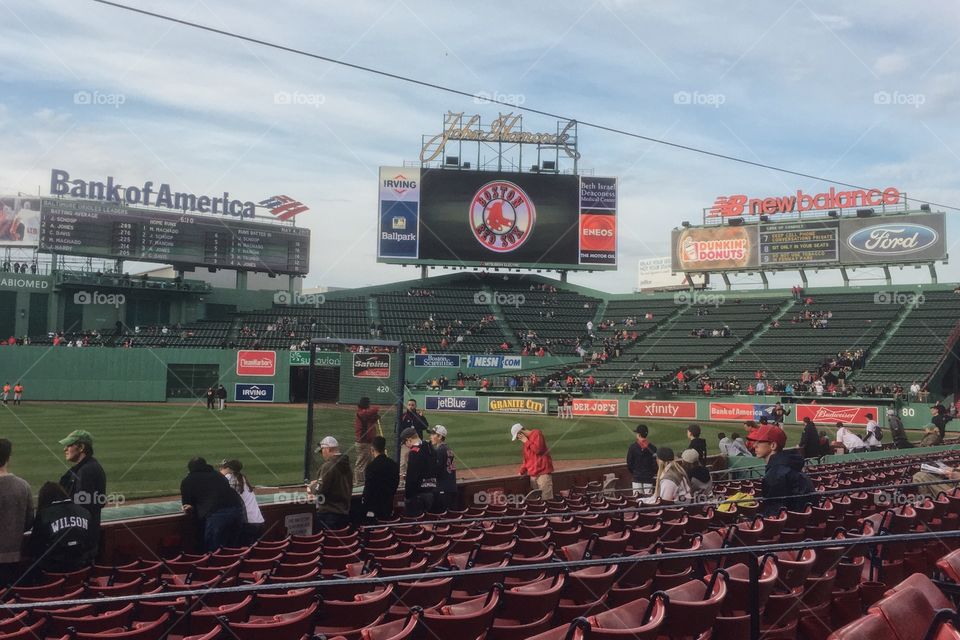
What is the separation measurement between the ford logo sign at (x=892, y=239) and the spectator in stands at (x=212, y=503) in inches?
1836

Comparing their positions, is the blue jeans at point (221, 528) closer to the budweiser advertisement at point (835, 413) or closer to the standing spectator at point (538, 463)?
the standing spectator at point (538, 463)

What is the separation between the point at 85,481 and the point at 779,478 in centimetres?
645

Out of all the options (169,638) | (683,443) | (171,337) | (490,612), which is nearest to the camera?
(490,612)

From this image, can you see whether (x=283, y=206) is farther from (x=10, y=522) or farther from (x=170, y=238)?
(x=10, y=522)

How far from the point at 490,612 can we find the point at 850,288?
49.3 meters

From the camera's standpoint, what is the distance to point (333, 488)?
955cm

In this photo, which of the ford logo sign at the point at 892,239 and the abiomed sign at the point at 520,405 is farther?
the ford logo sign at the point at 892,239

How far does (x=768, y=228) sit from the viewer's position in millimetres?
50219

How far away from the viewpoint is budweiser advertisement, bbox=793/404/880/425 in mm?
32469

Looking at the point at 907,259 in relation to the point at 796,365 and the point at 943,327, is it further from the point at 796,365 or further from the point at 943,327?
the point at 796,365

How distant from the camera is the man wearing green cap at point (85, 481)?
22.4 feet

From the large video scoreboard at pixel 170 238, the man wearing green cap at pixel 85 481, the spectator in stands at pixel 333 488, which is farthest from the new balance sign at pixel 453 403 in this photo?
the man wearing green cap at pixel 85 481

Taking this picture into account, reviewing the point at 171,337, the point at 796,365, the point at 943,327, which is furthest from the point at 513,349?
the point at 943,327

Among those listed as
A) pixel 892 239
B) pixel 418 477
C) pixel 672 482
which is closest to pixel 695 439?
pixel 672 482
